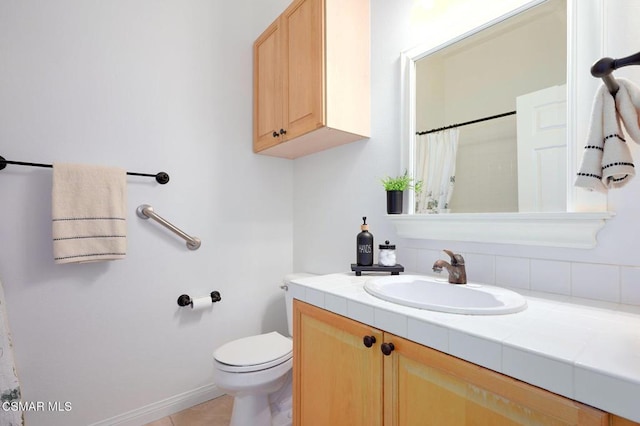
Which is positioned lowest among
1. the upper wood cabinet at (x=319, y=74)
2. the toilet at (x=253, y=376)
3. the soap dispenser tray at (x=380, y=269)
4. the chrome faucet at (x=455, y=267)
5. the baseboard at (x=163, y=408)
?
the baseboard at (x=163, y=408)

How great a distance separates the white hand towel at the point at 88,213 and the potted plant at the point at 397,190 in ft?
4.29

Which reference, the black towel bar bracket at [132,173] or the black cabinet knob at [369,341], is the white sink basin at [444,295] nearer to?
the black cabinet knob at [369,341]

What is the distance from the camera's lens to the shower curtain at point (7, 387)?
1.09 m

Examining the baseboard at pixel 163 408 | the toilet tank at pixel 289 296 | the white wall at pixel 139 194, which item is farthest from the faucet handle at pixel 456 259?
the baseboard at pixel 163 408

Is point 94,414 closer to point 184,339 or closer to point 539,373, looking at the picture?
point 184,339

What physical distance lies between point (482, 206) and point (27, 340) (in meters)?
2.06

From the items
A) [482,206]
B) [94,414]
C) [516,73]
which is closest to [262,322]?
[94,414]

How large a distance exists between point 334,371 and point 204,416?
3.83 feet

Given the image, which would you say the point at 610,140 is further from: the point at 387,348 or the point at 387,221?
the point at 387,221

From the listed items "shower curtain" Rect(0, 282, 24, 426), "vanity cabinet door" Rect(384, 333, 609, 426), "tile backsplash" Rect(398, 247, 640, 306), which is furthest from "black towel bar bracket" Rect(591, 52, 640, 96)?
"shower curtain" Rect(0, 282, 24, 426)

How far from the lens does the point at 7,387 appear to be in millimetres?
1104

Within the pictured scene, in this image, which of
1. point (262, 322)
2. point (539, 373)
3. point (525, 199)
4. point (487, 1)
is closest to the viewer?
point (539, 373)

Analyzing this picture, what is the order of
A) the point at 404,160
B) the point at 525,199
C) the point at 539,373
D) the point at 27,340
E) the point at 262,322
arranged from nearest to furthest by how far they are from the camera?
the point at 539,373 < the point at 525,199 < the point at 27,340 < the point at 404,160 < the point at 262,322

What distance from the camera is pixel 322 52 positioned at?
145 cm
